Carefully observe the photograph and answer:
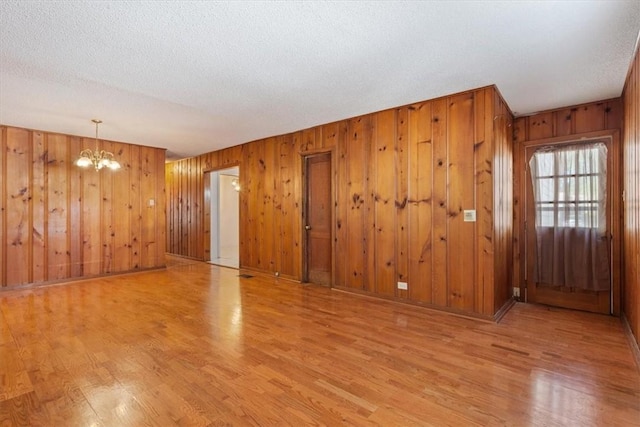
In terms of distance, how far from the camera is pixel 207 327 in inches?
127

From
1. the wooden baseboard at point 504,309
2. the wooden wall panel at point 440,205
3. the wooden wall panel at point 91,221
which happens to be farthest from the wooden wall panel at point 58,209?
the wooden baseboard at point 504,309

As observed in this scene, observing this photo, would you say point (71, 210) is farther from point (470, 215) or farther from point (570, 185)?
point (570, 185)

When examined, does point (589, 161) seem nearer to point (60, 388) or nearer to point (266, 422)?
point (266, 422)

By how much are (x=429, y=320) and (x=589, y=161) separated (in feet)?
9.26

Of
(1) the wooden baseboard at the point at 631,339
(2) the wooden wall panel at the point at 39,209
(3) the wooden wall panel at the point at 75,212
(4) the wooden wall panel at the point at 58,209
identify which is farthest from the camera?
(3) the wooden wall panel at the point at 75,212

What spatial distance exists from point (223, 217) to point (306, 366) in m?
7.90

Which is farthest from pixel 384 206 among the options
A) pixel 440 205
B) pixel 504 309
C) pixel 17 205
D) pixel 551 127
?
pixel 17 205

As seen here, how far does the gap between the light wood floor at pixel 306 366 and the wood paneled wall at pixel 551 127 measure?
2.81ft

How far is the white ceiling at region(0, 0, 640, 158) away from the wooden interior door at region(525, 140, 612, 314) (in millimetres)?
994

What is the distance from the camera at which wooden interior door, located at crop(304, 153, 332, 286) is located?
5121 mm

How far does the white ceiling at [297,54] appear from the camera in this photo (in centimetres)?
214

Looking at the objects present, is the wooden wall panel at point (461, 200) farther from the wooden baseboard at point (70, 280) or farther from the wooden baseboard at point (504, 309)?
the wooden baseboard at point (70, 280)

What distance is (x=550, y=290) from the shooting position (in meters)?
4.09

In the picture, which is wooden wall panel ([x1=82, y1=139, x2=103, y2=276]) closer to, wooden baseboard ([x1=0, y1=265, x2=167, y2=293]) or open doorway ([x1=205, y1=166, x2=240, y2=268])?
wooden baseboard ([x1=0, y1=265, x2=167, y2=293])
